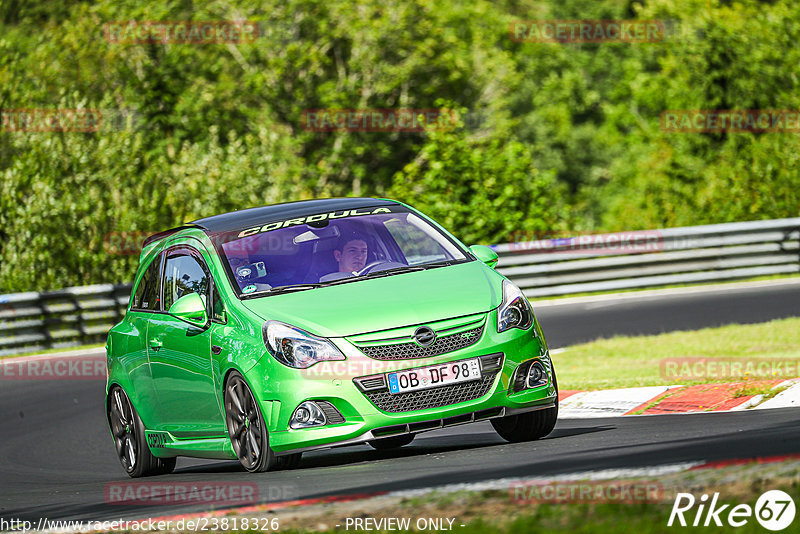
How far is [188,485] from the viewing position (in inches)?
320

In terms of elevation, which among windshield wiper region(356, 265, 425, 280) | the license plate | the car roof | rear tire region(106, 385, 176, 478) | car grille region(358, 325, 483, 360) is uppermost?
the car roof

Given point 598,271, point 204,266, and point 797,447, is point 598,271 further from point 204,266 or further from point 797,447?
point 797,447

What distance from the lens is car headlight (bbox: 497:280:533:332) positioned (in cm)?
778

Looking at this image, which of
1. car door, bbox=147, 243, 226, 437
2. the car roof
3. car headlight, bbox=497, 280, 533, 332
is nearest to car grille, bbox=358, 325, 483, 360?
car headlight, bbox=497, 280, 533, 332

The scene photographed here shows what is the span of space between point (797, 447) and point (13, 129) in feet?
68.6

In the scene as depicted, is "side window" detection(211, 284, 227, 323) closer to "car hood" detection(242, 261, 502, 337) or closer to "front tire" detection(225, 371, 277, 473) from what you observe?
"car hood" detection(242, 261, 502, 337)

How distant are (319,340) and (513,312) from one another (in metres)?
1.24

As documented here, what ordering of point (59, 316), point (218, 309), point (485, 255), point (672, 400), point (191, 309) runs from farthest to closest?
point (59, 316), point (672, 400), point (485, 255), point (218, 309), point (191, 309)

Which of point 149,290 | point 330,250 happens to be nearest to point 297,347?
point 330,250

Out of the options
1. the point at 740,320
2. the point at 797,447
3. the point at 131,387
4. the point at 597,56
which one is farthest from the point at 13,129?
the point at 597,56

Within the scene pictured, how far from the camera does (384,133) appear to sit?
42281 millimetres

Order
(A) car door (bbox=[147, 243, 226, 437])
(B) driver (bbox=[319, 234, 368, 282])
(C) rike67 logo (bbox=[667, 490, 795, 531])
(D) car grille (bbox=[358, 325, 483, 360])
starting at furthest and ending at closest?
(B) driver (bbox=[319, 234, 368, 282]), (A) car door (bbox=[147, 243, 226, 437]), (D) car grille (bbox=[358, 325, 483, 360]), (C) rike67 logo (bbox=[667, 490, 795, 531])

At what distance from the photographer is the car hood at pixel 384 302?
7.45 meters

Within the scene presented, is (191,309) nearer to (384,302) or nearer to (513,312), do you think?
(384,302)
